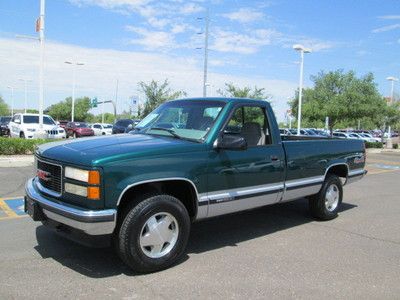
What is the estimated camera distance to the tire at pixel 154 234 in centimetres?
443

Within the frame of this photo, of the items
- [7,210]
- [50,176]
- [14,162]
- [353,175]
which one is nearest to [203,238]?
[50,176]

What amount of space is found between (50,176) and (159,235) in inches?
53.1

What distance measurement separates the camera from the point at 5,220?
22.1 feet

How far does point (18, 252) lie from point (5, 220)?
1.74m

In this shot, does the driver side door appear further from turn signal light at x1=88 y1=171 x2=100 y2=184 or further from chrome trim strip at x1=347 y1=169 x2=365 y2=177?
chrome trim strip at x1=347 y1=169 x2=365 y2=177

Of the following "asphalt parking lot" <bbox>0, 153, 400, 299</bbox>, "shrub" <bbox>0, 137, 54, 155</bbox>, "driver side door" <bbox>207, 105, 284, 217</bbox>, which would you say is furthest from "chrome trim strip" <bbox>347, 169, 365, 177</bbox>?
"shrub" <bbox>0, 137, 54, 155</bbox>

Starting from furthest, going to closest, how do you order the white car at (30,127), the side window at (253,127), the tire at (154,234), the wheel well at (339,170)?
the white car at (30,127) < the wheel well at (339,170) < the side window at (253,127) < the tire at (154,234)

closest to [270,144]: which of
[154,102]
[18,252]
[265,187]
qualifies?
[265,187]

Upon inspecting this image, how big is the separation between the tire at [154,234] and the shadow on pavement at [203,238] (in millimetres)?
258

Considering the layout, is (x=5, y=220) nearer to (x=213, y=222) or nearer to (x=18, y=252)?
(x=18, y=252)

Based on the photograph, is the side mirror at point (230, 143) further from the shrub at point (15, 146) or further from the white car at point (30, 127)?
the white car at point (30, 127)

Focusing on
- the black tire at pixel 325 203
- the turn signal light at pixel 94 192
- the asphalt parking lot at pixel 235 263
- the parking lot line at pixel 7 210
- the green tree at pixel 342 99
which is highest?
the green tree at pixel 342 99

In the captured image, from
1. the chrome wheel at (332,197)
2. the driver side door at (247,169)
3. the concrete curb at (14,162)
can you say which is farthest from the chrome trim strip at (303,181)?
the concrete curb at (14,162)

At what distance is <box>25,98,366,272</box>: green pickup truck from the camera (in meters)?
4.32
